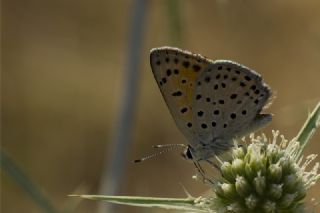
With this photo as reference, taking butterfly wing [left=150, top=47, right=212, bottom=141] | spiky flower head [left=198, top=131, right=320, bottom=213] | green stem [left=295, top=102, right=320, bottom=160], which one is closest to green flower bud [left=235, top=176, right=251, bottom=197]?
spiky flower head [left=198, top=131, right=320, bottom=213]

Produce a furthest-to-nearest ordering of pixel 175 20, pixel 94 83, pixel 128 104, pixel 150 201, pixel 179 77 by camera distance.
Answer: pixel 94 83
pixel 128 104
pixel 175 20
pixel 179 77
pixel 150 201

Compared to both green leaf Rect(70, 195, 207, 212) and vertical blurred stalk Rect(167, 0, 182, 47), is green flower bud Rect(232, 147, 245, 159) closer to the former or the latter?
green leaf Rect(70, 195, 207, 212)

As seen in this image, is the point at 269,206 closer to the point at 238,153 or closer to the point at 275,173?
the point at 275,173

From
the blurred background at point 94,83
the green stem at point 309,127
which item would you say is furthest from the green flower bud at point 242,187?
the blurred background at point 94,83

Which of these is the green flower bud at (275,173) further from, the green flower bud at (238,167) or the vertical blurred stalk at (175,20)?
the vertical blurred stalk at (175,20)

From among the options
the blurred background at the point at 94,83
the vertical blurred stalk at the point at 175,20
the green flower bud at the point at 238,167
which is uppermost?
the vertical blurred stalk at the point at 175,20

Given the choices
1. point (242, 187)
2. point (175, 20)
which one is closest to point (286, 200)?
point (242, 187)
